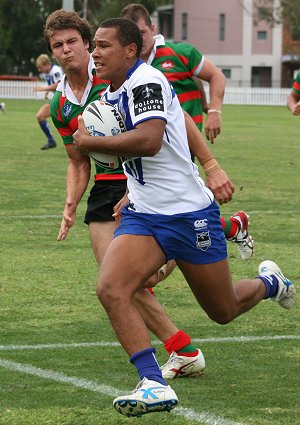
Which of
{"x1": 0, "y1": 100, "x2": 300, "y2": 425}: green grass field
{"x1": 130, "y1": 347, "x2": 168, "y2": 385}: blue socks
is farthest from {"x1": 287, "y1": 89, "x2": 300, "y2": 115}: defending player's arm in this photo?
{"x1": 130, "y1": 347, "x2": 168, "y2": 385}: blue socks

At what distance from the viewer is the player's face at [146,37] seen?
9.09m

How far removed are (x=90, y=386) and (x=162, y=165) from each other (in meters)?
1.40

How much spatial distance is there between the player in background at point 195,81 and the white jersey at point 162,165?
3267 millimetres

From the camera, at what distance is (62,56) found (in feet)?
24.4

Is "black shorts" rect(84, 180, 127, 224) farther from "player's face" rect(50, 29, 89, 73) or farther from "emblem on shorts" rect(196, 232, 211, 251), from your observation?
"emblem on shorts" rect(196, 232, 211, 251)

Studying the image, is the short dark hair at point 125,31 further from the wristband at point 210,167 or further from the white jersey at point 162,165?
the wristband at point 210,167

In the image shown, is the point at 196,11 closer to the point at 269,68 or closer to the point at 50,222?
the point at 269,68

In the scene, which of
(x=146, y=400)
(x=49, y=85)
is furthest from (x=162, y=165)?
(x=49, y=85)

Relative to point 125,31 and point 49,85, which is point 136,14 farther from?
point 49,85

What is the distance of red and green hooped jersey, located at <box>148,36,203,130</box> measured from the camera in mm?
9617

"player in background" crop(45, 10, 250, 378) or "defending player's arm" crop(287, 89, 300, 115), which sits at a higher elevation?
"player in background" crop(45, 10, 250, 378)

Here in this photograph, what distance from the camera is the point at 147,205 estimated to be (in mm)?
6047

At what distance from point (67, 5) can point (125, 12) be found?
73.0 feet

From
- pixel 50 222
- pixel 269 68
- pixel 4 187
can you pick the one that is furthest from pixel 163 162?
pixel 269 68
